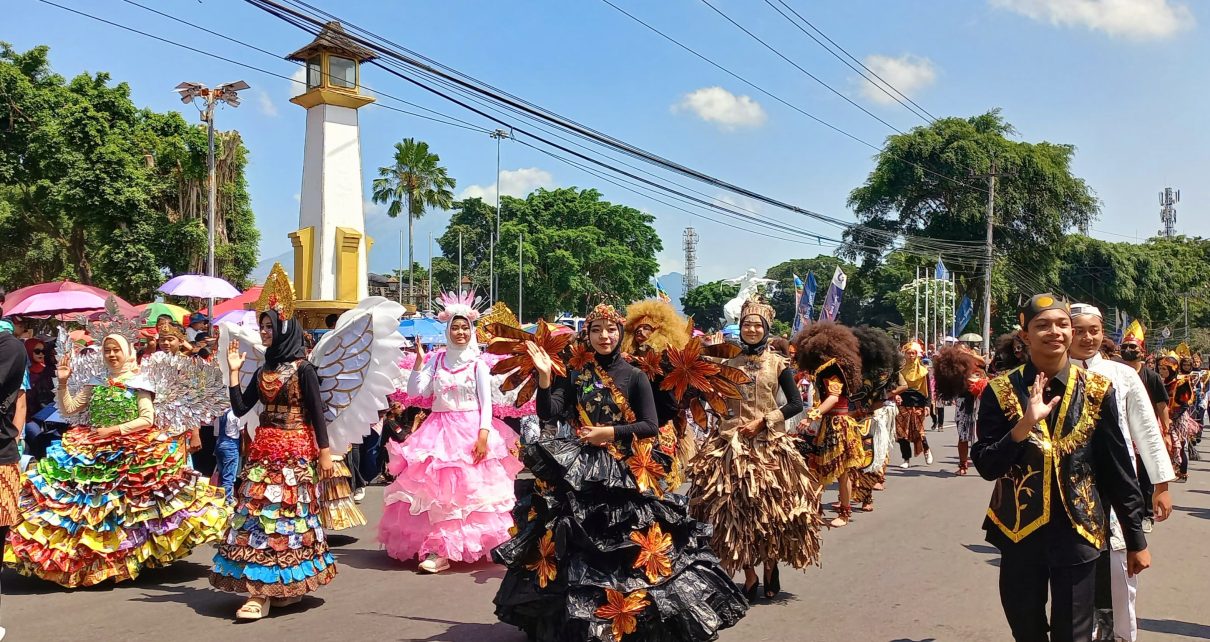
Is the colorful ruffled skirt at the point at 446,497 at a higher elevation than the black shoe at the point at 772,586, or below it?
higher

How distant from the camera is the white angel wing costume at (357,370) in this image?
21.6 feet

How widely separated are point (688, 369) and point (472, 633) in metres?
2.08

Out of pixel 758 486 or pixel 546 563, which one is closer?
pixel 546 563

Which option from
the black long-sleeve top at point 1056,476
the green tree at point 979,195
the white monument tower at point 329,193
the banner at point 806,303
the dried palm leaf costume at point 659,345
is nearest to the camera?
the black long-sleeve top at point 1056,476

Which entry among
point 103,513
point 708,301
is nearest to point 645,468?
point 103,513

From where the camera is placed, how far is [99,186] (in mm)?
27141

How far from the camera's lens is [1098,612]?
182 inches

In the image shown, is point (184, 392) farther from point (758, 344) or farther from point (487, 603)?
point (758, 344)

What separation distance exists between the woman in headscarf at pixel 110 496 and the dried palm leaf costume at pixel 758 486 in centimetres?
379

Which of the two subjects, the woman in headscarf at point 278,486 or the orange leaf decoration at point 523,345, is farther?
the woman in headscarf at point 278,486

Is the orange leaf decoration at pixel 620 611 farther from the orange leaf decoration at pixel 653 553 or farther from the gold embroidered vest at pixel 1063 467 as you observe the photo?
the gold embroidered vest at pixel 1063 467

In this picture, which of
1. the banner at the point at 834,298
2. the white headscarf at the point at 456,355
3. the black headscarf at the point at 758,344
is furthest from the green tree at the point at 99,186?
the black headscarf at the point at 758,344

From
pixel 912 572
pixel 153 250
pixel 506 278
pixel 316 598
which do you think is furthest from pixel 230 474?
pixel 506 278

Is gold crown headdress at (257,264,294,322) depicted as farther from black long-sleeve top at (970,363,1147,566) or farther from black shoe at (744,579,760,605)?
black long-sleeve top at (970,363,1147,566)
